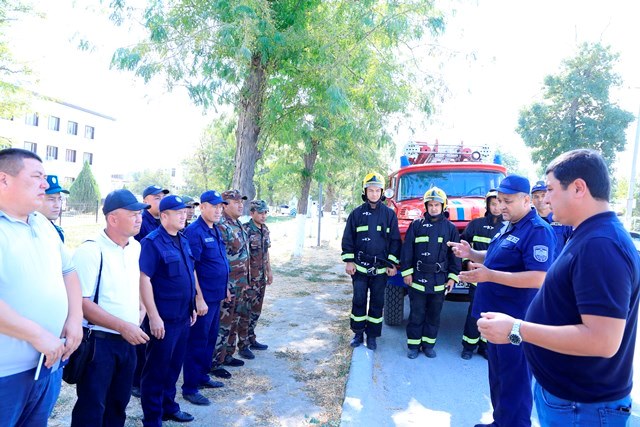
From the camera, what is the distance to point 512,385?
10.8 ft

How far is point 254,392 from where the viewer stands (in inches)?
171

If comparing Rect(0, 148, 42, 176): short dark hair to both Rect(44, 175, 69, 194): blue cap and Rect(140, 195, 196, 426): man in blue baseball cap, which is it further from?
Rect(44, 175, 69, 194): blue cap

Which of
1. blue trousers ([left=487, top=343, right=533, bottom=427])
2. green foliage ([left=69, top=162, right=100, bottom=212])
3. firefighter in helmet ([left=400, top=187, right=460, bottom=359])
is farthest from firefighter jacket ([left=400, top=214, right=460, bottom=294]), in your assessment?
green foliage ([left=69, top=162, right=100, bottom=212])

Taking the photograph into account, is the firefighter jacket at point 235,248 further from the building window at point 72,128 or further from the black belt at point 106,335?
the building window at point 72,128

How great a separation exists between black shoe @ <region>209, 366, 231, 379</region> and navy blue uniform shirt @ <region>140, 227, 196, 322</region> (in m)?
1.33

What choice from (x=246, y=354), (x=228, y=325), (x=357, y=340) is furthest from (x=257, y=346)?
(x=357, y=340)

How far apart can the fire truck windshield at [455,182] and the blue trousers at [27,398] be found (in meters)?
6.16

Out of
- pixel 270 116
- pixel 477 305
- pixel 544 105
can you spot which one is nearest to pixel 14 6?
pixel 270 116

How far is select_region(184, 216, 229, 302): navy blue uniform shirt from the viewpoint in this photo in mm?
4215

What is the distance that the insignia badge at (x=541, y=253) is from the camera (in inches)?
128

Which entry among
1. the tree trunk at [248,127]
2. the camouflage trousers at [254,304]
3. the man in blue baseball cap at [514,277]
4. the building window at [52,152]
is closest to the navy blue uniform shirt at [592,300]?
the man in blue baseball cap at [514,277]

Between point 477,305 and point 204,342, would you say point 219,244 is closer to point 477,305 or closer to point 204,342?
point 204,342

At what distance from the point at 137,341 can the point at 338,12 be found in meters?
7.18

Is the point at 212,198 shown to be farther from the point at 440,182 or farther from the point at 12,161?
the point at 440,182
